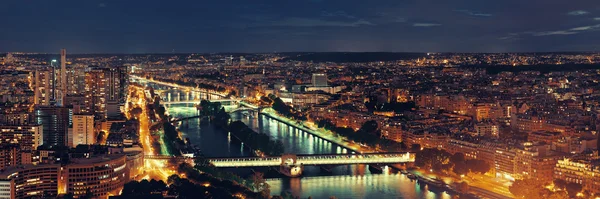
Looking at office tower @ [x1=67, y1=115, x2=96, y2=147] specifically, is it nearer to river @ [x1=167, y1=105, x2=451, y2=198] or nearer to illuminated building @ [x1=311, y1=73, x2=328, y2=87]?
river @ [x1=167, y1=105, x2=451, y2=198]

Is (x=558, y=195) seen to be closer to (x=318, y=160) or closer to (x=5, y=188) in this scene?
(x=318, y=160)

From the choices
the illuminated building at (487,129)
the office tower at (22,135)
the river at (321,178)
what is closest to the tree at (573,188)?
the river at (321,178)

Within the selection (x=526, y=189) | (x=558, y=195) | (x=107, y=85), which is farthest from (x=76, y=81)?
(x=558, y=195)

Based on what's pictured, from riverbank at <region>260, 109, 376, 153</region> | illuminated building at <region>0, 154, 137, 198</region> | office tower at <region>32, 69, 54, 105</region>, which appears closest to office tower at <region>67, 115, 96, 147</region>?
riverbank at <region>260, 109, 376, 153</region>

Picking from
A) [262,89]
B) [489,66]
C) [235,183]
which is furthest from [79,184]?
[489,66]

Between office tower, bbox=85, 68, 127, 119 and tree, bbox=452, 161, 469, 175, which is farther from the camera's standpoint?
office tower, bbox=85, 68, 127, 119

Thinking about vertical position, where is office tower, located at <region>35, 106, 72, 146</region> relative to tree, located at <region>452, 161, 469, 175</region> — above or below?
above

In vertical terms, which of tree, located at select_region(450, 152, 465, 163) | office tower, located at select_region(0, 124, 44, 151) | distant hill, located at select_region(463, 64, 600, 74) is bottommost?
tree, located at select_region(450, 152, 465, 163)
